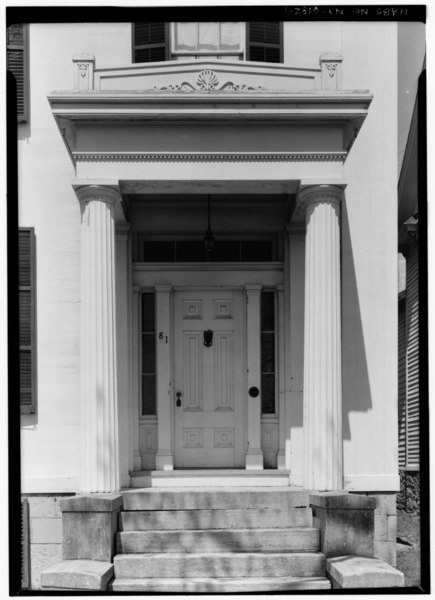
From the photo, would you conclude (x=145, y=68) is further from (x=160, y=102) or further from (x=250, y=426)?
(x=250, y=426)

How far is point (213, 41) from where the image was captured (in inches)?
356

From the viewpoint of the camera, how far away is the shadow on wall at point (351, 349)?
9258mm

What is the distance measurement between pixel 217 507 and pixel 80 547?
1.43 meters

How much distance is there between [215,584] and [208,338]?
10.3 ft

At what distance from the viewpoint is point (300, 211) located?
29.4 ft

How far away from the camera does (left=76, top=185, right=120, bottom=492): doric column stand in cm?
804

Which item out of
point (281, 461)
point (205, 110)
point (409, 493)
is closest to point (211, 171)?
point (205, 110)

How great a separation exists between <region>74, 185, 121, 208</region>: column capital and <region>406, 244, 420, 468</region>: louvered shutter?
367cm

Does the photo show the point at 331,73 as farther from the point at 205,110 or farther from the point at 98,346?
the point at 98,346

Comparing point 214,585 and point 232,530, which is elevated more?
point 232,530

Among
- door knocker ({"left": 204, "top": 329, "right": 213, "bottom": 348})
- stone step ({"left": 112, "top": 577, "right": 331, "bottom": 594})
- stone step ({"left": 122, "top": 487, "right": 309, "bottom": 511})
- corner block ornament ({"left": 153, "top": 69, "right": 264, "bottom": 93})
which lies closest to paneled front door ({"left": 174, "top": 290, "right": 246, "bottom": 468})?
door knocker ({"left": 204, "top": 329, "right": 213, "bottom": 348})

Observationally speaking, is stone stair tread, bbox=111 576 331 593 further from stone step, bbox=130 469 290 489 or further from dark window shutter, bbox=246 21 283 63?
dark window shutter, bbox=246 21 283 63

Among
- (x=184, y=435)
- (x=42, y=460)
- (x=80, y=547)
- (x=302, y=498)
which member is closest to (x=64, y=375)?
(x=42, y=460)

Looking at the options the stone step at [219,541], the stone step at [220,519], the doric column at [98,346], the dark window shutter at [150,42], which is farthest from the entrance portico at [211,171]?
the dark window shutter at [150,42]
